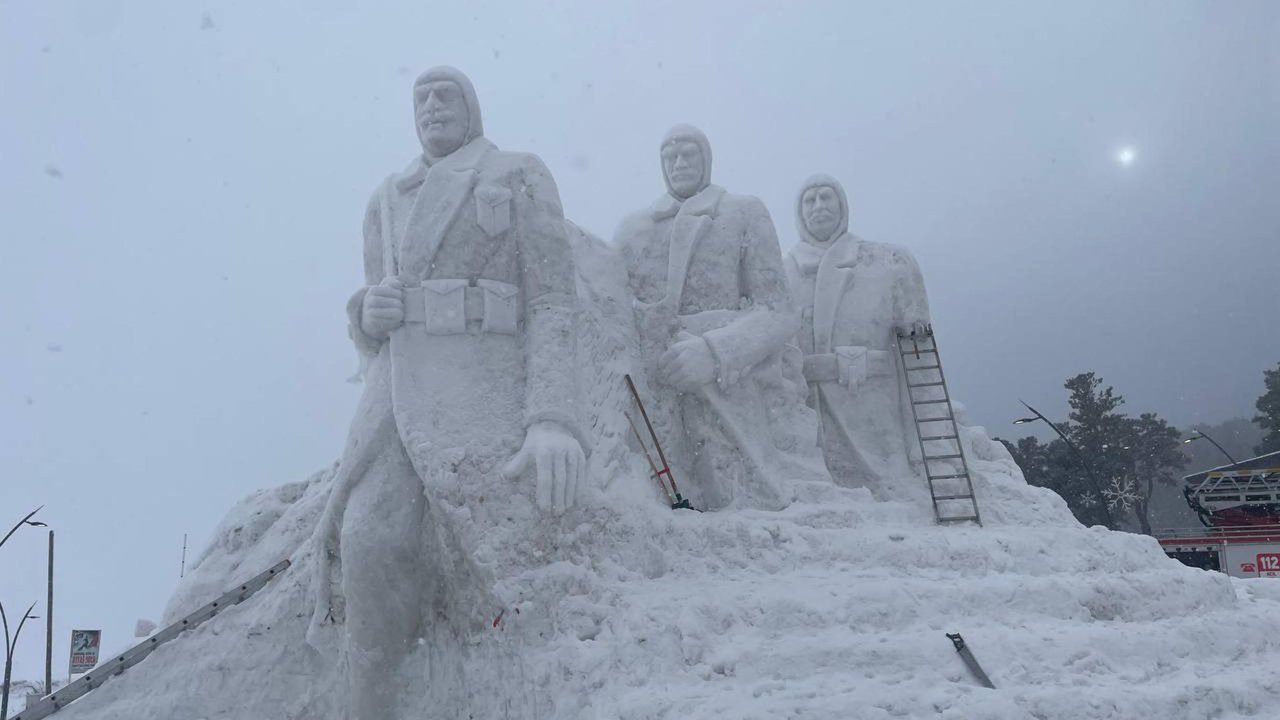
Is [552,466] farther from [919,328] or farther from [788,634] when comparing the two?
[919,328]

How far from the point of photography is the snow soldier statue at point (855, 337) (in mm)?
7871

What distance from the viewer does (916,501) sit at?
7.39 metres

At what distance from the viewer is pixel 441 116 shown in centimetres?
545

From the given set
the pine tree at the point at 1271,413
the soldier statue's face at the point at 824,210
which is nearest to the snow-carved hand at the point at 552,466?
the soldier statue's face at the point at 824,210

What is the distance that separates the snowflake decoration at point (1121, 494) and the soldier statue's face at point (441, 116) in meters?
24.1

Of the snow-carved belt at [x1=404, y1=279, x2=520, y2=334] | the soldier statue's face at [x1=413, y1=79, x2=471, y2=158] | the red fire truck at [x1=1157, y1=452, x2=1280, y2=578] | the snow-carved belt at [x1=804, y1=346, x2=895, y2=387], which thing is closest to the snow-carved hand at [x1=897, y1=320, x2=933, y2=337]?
the snow-carved belt at [x1=804, y1=346, x2=895, y2=387]

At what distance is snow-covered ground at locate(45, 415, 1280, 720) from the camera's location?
425 centimetres

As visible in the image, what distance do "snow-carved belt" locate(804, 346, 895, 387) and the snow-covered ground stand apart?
1.78m

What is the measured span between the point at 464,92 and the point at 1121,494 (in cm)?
2438

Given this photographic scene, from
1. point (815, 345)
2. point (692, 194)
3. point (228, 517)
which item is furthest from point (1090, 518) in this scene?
point (228, 517)

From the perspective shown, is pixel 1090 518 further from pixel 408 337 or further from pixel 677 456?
pixel 408 337

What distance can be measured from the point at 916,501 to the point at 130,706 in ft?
17.9

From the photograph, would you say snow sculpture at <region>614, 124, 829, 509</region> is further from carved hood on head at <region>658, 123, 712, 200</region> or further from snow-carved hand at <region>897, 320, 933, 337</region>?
snow-carved hand at <region>897, 320, 933, 337</region>

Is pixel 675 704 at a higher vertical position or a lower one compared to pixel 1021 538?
lower
